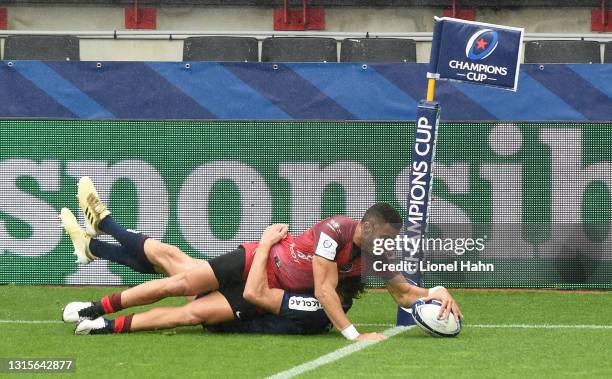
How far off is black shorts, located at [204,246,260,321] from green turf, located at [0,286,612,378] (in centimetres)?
19

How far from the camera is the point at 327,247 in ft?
28.2

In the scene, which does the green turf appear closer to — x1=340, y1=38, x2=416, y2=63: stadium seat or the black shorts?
the black shorts

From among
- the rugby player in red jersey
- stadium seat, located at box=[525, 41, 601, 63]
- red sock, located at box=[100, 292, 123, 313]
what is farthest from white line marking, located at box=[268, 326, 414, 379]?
stadium seat, located at box=[525, 41, 601, 63]

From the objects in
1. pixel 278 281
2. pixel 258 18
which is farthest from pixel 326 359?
pixel 258 18

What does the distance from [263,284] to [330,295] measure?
56cm

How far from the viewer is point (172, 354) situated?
7.99 meters

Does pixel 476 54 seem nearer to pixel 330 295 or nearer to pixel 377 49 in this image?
pixel 330 295

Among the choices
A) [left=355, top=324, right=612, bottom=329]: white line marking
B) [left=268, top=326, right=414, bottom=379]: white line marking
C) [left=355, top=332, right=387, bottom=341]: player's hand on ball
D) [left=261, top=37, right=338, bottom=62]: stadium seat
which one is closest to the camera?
[left=268, top=326, right=414, bottom=379]: white line marking

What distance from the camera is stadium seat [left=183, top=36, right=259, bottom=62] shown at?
15.3 meters

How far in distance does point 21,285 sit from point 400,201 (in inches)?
150

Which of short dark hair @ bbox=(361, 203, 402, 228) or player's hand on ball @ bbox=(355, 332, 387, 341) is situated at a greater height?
short dark hair @ bbox=(361, 203, 402, 228)

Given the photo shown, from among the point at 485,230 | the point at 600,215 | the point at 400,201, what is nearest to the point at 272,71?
the point at 400,201

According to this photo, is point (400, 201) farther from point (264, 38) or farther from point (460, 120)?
point (264, 38)

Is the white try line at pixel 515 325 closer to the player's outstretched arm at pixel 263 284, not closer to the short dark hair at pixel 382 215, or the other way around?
the player's outstretched arm at pixel 263 284
